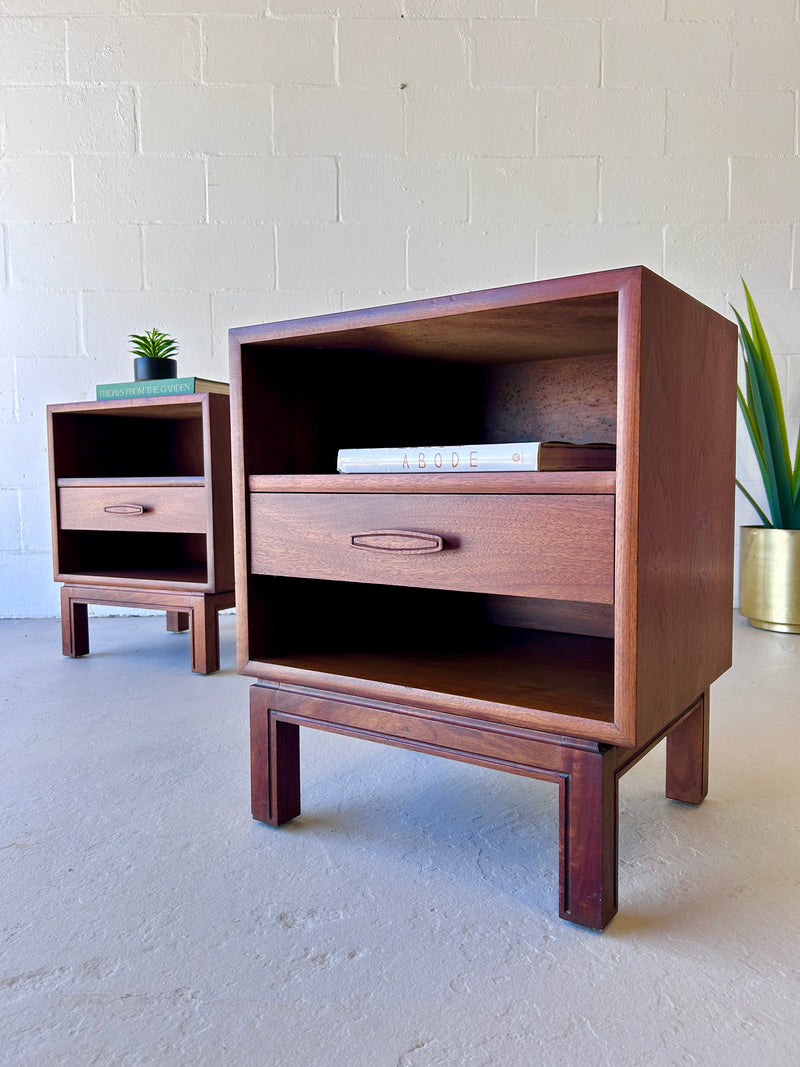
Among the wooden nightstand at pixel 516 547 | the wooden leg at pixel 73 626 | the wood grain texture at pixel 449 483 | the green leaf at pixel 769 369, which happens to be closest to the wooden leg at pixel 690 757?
the wooden nightstand at pixel 516 547

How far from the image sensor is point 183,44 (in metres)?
2.22

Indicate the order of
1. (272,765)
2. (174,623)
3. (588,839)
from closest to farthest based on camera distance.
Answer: (588,839) < (272,765) < (174,623)

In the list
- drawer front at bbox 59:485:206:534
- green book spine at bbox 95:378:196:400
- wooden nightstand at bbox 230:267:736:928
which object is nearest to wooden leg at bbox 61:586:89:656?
drawer front at bbox 59:485:206:534

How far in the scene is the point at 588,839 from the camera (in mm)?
737

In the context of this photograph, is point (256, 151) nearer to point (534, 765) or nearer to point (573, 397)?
point (573, 397)

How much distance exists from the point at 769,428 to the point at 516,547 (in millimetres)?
1563

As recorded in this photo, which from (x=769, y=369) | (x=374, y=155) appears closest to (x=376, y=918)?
(x=769, y=369)

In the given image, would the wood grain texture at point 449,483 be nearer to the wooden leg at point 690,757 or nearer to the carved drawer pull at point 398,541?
the carved drawer pull at point 398,541

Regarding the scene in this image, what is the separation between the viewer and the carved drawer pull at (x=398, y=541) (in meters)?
0.81

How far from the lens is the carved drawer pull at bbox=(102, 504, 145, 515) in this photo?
1791 mm

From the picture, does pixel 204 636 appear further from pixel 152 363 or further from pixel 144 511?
pixel 152 363

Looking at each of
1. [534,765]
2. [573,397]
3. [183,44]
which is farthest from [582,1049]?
[183,44]

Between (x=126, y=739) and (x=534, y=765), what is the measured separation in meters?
0.76

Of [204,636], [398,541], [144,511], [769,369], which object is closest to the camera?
[398,541]
